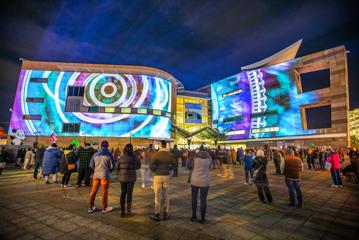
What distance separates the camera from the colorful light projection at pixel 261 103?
44156 millimetres

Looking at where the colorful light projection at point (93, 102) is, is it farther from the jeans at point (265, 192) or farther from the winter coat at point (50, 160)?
the jeans at point (265, 192)

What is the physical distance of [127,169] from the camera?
15.2ft

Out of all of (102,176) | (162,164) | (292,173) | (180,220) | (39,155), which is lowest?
(180,220)

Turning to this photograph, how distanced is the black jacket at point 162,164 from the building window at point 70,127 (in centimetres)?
4701

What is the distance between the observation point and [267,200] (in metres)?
6.15

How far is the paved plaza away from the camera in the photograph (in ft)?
11.7

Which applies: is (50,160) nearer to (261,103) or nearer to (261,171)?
(261,171)

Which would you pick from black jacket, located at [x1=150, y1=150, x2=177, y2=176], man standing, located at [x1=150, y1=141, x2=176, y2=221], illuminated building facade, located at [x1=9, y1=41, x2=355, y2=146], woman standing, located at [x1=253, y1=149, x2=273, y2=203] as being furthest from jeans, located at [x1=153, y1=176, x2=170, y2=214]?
illuminated building facade, located at [x1=9, y1=41, x2=355, y2=146]

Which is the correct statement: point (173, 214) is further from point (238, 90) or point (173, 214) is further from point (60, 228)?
point (238, 90)

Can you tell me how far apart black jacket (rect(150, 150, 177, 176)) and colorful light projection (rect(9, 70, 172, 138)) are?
138 feet

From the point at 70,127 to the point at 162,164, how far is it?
4836 centimetres

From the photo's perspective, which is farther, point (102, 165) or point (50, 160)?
point (50, 160)

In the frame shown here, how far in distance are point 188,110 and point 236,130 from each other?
60.9 ft

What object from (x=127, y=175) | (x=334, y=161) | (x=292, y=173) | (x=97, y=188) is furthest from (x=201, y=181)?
(x=334, y=161)
